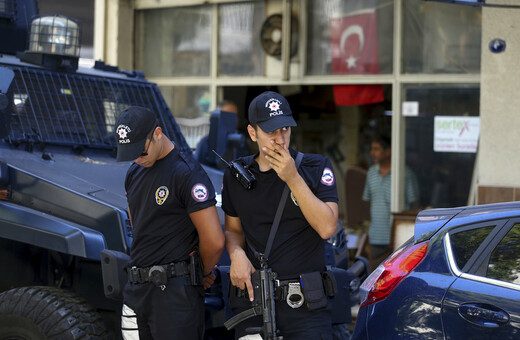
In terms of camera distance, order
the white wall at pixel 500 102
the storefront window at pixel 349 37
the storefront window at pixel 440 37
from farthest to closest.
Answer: the storefront window at pixel 349 37, the storefront window at pixel 440 37, the white wall at pixel 500 102

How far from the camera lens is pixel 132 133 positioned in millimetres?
3590

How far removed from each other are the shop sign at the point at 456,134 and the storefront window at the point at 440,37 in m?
0.55

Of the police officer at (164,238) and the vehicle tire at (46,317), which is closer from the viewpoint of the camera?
the police officer at (164,238)

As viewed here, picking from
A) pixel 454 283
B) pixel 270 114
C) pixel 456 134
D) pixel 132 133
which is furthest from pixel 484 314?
pixel 456 134

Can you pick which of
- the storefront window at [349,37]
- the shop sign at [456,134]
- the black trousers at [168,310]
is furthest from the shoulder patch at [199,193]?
the storefront window at [349,37]

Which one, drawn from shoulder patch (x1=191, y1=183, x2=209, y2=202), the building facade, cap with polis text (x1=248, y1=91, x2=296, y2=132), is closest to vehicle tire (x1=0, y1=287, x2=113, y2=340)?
shoulder patch (x1=191, y1=183, x2=209, y2=202)

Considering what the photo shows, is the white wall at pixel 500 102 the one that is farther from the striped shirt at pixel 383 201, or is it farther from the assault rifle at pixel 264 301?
the assault rifle at pixel 264 301

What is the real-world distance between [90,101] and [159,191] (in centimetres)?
230

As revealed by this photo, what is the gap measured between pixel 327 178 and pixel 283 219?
0.27m

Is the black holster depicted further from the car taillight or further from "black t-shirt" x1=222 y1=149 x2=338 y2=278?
the car taillight

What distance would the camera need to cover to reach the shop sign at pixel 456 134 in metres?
8.50

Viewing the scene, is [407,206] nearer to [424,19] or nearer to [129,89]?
[424,19]

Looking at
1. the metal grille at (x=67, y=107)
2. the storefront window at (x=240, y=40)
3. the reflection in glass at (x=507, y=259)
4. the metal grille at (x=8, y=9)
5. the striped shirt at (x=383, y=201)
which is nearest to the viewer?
the reflection in glass at (x=507, y=259)

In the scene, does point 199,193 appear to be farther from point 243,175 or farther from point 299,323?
point 299,323
